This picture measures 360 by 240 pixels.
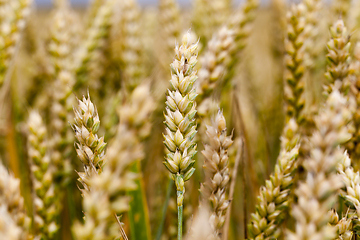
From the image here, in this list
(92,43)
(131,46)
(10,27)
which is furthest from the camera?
(131,46)

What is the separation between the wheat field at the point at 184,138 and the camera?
243mm

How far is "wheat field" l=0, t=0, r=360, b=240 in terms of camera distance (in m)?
0.24

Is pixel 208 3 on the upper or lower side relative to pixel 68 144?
upper

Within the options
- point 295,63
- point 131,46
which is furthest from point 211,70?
point 131,46

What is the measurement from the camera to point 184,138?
377mm

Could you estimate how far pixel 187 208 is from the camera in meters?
0.67

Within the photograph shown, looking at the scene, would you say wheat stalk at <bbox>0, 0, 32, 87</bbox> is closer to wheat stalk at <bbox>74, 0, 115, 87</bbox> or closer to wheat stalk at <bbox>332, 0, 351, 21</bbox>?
wheat stalk at <bbox>74, 0, 115, 87</bbox>

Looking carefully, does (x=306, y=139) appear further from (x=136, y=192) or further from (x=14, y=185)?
(x=14, y=185)

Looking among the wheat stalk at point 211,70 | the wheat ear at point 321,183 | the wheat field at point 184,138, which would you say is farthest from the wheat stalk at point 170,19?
the wheat ear at point 321,183

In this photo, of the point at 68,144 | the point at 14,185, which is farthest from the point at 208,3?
the point at 14,185

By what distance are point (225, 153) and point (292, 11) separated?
454 millimetres

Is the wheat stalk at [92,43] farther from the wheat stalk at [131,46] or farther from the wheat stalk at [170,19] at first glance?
the wheat stalk at [170,19]

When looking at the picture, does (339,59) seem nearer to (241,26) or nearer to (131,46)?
(241,26)

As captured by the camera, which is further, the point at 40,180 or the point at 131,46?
the point at 131,46
